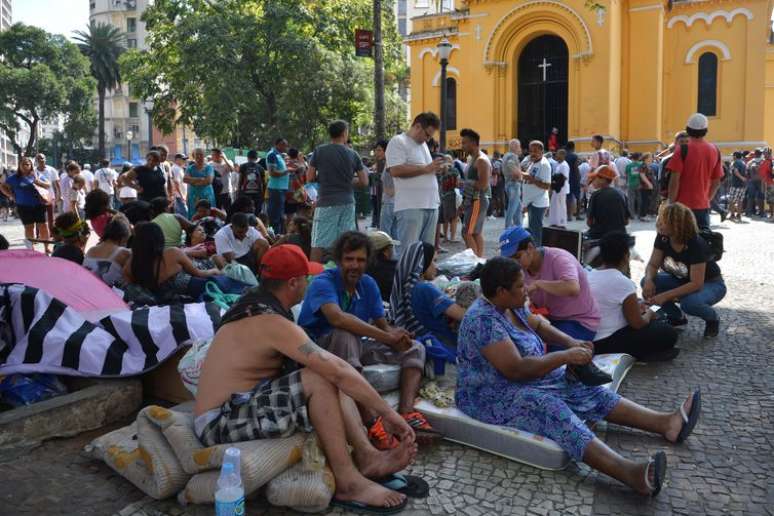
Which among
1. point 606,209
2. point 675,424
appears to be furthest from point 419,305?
point 606,209

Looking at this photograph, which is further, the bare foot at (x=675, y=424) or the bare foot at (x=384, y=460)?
the bare foot at (x=675, y=424)

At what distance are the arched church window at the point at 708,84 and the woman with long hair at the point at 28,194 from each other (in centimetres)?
2324

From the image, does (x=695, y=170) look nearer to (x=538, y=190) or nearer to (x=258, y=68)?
(x=538, y=190)

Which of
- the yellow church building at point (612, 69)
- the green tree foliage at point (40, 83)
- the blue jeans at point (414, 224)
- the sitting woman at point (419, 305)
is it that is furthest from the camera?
the green tree foliage at point (40, 83)

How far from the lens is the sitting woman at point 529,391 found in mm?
3604

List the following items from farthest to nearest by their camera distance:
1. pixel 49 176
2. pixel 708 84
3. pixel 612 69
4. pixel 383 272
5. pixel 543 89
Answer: pixel 708 84, pixel 543 89, pixel 612 69, pixel 49 176, pixel 383 272

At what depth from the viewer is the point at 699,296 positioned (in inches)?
253

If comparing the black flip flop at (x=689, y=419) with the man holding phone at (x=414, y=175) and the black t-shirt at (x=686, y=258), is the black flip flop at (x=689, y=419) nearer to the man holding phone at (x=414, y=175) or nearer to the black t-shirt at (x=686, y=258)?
the black t-shirt at (x=686, y=258)

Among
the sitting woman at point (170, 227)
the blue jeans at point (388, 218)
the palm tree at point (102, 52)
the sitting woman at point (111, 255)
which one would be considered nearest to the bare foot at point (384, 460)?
the sitting woman at point (111, 255)

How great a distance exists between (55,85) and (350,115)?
1225 inches

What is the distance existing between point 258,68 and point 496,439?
2781 centimetres

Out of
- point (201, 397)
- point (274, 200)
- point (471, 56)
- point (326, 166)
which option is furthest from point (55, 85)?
point (201, 397)

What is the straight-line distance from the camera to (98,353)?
14.8ft

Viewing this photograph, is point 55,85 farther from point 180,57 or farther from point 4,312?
point 4,312
